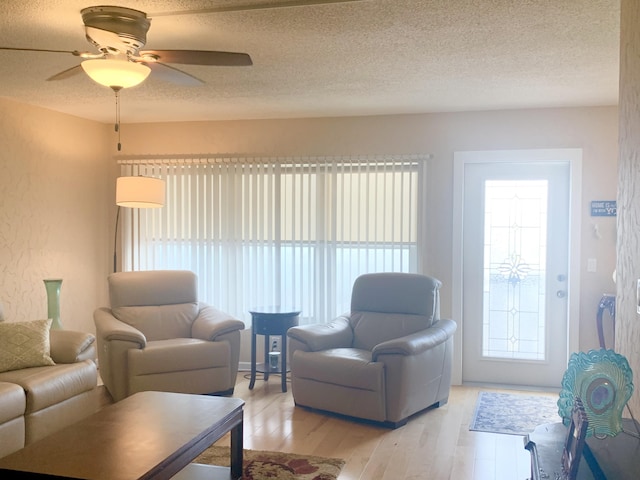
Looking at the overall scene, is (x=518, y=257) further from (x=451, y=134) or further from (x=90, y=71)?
(x=90, y=71)

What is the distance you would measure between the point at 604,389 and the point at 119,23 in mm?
2521

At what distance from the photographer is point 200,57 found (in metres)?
2.88

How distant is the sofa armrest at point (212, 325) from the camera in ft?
→ 16.4

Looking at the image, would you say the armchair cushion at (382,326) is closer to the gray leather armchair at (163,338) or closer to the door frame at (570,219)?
the door frame at (570,219)

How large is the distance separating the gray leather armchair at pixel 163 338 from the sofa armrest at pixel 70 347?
0.35m

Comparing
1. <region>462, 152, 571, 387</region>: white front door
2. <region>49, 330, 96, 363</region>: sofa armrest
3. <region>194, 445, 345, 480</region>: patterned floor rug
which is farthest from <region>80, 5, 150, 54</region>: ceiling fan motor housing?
<region>462, 152, 571, 387</region>: white front door

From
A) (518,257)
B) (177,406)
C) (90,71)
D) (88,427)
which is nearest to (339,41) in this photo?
(90,71)

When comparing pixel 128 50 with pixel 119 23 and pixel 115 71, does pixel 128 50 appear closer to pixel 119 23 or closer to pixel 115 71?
pixel 119 23

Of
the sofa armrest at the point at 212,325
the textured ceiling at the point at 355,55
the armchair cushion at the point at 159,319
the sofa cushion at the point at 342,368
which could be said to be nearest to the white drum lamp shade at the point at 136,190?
the textured ceiling at the point at 355,55

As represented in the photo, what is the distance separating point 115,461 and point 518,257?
13.2ft

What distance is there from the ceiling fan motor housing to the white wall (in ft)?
9.99

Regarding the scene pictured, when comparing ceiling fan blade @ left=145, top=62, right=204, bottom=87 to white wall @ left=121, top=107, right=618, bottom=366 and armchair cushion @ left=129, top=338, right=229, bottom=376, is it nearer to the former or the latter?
armchair cushion @ left=129, top=338, right=229, bottom=376

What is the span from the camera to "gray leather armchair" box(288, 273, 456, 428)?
167 inches

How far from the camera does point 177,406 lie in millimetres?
3209
